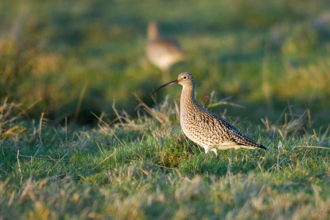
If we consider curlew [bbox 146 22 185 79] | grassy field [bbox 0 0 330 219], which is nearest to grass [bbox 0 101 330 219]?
grassy field [bbox 0 0 330 219]

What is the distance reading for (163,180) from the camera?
388 cm

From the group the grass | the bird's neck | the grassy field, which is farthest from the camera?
the bird's neck

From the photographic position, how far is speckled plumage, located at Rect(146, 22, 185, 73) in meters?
A: 10.6

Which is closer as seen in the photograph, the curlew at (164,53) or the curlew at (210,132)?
the curlew at (210,132)

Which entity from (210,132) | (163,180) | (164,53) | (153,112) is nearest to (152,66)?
(164,53)

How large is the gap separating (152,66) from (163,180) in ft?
25.8

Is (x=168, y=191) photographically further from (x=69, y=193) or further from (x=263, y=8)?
(x=263, y=8)

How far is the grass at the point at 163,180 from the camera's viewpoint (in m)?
3.16

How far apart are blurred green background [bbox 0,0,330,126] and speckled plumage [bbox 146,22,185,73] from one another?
0.29 metres

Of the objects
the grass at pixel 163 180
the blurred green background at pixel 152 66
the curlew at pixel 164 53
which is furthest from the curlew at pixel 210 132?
the curlew at pixel 164 53

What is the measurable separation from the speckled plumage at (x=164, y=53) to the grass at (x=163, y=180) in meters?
5.46

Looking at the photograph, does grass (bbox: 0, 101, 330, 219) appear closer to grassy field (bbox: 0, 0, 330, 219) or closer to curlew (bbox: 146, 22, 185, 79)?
grassy field (bbox: 0, 0, 330, 219)

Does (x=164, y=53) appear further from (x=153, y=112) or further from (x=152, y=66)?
(x=153, y=112)

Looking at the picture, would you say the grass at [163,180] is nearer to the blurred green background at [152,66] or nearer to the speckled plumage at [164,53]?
the blurred green background at [152,66]
